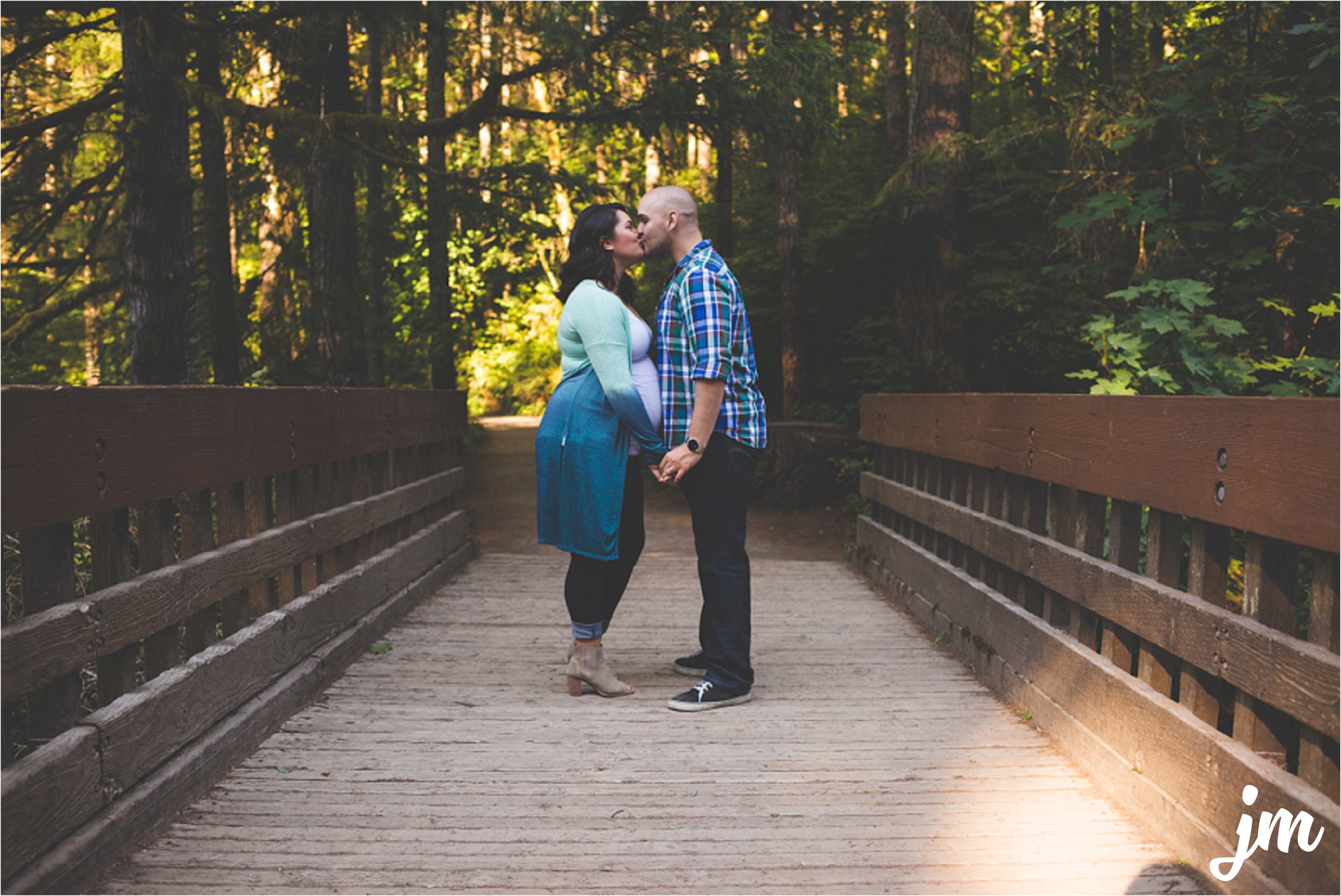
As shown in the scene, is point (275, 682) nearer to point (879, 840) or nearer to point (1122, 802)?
point (879, 840)

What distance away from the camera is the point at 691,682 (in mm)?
5039

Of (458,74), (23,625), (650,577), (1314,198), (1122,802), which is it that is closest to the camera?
(23,625)

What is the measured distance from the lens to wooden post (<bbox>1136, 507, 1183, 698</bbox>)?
3.39m

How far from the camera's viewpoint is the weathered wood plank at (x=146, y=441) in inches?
104

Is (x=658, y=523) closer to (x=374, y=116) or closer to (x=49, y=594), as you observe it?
(x=374, y=116)

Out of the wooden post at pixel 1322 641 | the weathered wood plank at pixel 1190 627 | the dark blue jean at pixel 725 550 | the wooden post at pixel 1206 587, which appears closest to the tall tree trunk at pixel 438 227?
the dark blue jean at pixel 725 550

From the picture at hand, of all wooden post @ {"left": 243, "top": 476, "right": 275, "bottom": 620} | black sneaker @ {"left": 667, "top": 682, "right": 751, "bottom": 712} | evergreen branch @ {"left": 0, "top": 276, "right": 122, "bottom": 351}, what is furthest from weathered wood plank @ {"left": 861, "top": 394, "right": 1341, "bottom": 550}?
evergreen branch @ {"left": 0, "top": 276, "right": 122, "bottom": 351}

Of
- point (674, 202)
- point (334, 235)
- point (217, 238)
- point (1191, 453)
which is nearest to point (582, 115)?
point (334, 235)

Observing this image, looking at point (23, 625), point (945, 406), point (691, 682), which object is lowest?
point (691, 682)

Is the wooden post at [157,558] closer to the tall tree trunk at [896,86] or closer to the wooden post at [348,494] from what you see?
the wooden post at [348,494]

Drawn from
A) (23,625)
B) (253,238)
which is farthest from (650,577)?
(253,238)

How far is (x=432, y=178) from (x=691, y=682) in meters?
5.87

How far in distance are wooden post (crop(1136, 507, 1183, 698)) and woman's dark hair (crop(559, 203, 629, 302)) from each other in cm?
231

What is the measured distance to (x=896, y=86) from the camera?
1867cm
